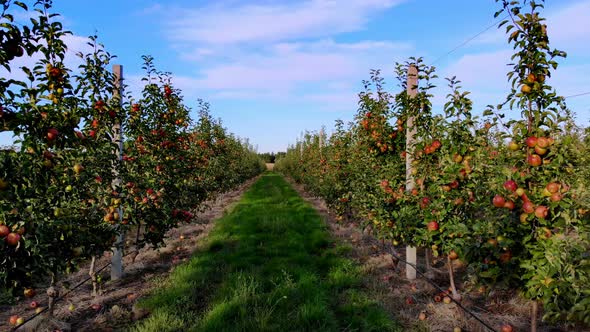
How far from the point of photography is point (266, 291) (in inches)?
208

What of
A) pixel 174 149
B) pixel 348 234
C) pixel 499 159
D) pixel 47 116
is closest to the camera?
pixel 47 116

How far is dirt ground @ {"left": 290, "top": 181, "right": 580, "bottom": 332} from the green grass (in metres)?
0.30

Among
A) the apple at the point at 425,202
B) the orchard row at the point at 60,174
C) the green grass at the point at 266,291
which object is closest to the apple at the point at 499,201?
the apple at the point at 425,202

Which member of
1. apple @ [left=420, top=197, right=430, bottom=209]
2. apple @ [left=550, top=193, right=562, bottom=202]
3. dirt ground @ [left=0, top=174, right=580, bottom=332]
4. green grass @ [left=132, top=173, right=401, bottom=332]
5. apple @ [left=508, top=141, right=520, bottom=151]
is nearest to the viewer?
apple @ [left=550, top=193, right=562, bottom=202]

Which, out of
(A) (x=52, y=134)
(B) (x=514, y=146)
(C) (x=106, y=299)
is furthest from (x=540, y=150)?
(C) (x=106, y=299)

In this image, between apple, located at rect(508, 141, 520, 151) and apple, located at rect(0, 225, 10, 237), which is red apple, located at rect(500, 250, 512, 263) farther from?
apple, located at rect(0, 225, 10, 237)

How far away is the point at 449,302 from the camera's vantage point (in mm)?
4773

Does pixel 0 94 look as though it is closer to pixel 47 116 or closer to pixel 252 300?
pixel 47 116

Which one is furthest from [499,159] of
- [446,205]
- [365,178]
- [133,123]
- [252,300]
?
[133,123]

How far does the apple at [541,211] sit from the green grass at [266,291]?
193cm

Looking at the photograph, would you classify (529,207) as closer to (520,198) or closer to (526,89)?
(520,198)

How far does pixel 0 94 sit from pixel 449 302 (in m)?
5.07

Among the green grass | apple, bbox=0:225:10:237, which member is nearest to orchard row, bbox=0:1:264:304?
apple, bbox=0:225:10:237

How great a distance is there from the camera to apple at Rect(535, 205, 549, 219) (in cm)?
Result: 294
